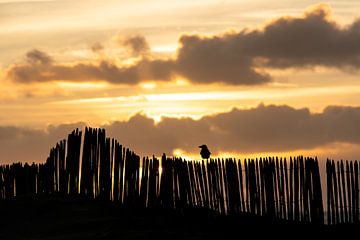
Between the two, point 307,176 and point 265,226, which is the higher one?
point 307,176

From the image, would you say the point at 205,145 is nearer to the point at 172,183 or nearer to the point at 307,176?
the point at 172,183

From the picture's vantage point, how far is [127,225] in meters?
12.2

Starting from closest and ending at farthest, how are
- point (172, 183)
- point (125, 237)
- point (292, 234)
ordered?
point (125, 237) → point (292, 234) → point (172, 183)

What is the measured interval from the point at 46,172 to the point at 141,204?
10.2 feet

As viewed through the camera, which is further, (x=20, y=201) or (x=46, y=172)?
(x=46, y=172)

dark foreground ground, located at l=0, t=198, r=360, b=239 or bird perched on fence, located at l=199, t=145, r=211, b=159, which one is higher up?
bird perched on fence, located at l=199, t=145, r=211, b=159

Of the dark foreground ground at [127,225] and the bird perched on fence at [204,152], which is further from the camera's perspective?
the bird perched on fence at [204,152]

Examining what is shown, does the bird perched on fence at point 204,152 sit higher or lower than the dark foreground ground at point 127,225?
higher

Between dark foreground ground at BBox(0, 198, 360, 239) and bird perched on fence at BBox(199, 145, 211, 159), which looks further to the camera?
bird perched on fence at BBox(199, 145, 211, 159)

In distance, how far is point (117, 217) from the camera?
13023 mm

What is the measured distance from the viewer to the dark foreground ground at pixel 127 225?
1180 centimetres

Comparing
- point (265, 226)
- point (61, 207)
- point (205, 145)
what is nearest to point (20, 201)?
point (61, 207)

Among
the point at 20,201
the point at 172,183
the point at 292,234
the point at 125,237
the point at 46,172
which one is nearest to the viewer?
the point at 125,237

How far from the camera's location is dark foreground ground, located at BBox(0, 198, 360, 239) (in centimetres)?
1180
